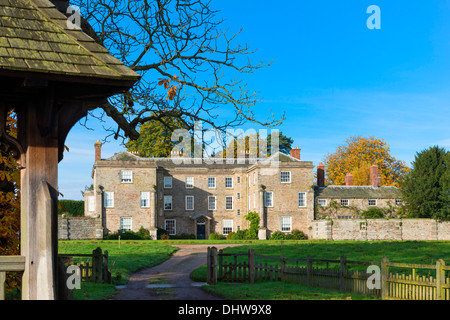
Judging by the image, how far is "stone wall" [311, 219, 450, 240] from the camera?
56062 mm

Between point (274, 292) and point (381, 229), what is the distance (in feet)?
142

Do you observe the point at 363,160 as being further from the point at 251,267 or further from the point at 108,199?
the point at 251,267

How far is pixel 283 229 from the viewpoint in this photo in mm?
58531

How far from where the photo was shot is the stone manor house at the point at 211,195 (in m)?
58.4

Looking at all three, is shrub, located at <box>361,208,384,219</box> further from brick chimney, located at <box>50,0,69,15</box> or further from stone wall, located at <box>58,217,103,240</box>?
brick chimney, located at <box>50,0,69,15</box>

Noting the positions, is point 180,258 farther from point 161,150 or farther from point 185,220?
point 161,150

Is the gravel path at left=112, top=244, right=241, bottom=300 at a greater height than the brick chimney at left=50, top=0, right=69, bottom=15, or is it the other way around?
the brick chimney at left=50, top=0, right=69, bottom=15

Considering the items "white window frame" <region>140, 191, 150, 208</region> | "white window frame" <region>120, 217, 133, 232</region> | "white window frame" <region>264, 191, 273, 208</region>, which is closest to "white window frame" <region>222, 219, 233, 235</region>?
"white window frame" <region>264, 191, 273, 208</region>

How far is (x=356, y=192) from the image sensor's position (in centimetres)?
6162

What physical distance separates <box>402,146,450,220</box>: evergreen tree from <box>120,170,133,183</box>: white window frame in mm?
30900

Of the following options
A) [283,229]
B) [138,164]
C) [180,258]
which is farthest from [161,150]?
[180,258]

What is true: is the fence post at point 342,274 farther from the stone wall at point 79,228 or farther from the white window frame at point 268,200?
the stone wall at point 79,228

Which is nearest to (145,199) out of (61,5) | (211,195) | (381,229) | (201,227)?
(201,227)

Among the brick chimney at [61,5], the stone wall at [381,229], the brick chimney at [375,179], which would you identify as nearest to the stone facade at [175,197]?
the stone wall at [381,229]
